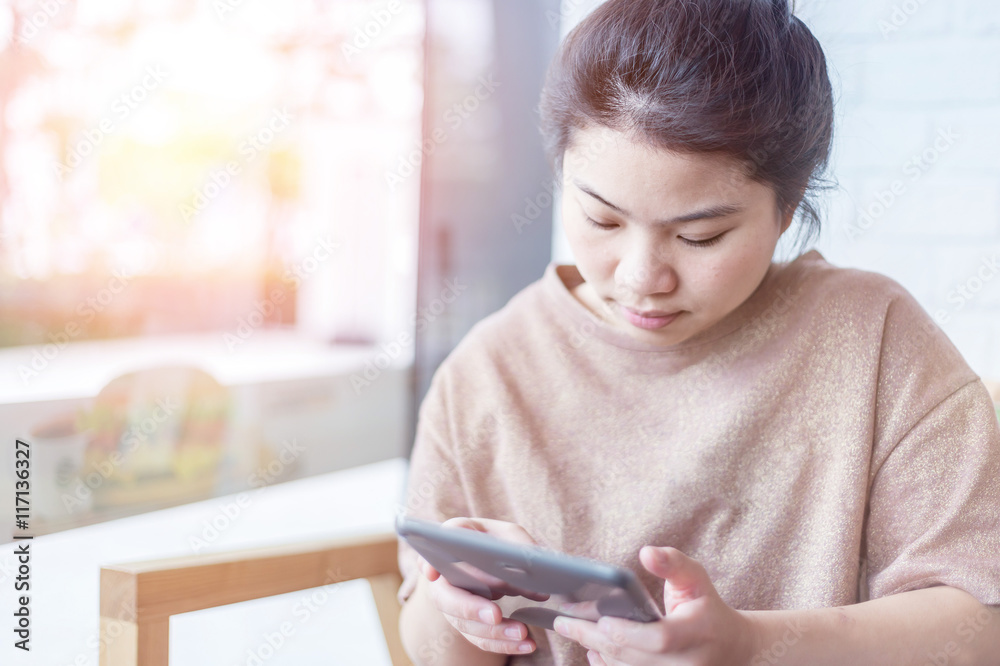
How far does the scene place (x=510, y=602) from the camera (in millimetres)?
719

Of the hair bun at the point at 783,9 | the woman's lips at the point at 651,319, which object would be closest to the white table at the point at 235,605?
the woman's lips at the point at 651,319

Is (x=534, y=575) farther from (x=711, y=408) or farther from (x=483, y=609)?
(x=711, y=408)

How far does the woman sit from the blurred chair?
0.27 ft

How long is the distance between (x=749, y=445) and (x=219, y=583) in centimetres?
56

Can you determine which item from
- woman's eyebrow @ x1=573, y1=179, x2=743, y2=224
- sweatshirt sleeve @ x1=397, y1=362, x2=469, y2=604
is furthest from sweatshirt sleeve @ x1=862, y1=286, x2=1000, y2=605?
sweatshirt sleeve @ x1=397, y1=362, x2=469, y2=604

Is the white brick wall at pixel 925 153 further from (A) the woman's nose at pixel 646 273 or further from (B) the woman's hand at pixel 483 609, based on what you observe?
(B) the woman's hand at pixel 483 609

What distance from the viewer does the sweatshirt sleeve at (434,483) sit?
903 mm

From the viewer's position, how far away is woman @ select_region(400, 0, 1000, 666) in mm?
692

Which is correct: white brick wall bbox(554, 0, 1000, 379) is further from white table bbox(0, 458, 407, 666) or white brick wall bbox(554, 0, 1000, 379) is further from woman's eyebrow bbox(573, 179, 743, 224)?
white table bbox(0, 458, 407, 666)

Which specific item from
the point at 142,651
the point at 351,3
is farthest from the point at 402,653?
the point at 351,3

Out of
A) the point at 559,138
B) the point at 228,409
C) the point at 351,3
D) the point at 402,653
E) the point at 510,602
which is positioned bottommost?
the point at 402,653

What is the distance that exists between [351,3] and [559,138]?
89cm

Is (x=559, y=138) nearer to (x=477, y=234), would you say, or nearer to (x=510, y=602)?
(x=510, y=602)

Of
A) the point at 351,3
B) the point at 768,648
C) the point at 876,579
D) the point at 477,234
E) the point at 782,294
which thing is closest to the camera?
the point at 768,648
